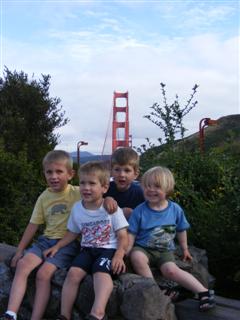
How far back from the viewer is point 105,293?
346 cm

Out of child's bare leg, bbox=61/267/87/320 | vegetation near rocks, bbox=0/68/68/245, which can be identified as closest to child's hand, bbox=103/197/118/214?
child's bare leg, bbox=61/267/87/320

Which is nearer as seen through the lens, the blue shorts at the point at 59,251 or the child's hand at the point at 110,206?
the child's hand at the point at 110,206

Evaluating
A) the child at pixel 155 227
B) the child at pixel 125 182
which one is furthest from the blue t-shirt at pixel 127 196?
the child at pixel 155 227

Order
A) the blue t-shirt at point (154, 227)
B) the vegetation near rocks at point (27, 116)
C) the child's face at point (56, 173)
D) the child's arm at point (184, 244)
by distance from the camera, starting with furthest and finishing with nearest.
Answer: the vegetation near rocks at point (27, 116)
the child's face at point (56, 173)
the child's arm at point (184, 244)
the blue t-shirt at point (154, 227)

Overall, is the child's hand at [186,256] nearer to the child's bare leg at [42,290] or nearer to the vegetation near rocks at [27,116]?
the child's bare leg at [42,290]

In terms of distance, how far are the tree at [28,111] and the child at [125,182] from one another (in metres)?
10.7

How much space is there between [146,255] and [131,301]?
43 centimetres

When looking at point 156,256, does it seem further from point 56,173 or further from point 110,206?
point 56,173

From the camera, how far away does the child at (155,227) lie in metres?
3.74

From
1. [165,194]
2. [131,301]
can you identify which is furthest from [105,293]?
[165,194]

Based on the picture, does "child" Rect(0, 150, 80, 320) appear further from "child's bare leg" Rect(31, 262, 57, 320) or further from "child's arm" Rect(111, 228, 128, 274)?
"child's arm" Rect(111, 228, 128, 274)

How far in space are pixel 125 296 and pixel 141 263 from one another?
297 mm

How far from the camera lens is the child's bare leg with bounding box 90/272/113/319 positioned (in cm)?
342

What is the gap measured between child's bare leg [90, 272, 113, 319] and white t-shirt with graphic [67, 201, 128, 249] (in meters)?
0.29
